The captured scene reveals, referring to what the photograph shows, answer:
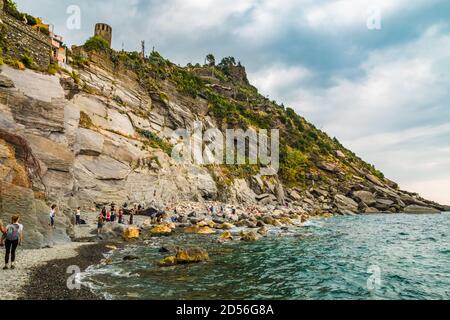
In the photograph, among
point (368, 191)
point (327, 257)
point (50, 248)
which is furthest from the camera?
point (368, 191)

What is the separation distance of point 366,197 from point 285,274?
87.4 meters

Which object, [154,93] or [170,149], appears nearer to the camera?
[170,149]

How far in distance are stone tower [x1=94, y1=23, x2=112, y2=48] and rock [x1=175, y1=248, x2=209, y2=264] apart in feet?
259

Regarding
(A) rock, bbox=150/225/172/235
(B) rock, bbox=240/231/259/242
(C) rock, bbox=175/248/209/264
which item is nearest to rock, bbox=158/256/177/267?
(C) rock, bbox=175/248/209/264

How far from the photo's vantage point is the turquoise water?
46.0ft

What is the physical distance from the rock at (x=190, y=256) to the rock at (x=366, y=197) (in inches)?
3357

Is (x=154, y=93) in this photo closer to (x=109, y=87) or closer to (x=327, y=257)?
(x=109, y=87)

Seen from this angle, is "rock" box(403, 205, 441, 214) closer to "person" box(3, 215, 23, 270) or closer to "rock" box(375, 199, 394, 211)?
"rock" box(375, 199, 394, 211)

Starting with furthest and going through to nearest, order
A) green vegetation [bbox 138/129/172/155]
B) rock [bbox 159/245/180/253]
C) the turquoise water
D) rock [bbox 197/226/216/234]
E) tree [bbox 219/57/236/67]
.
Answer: tree [bbox 219/57/236/67] → green vegetation [bbox 138/129/172/155] → rock [bbox 197/226/216/234] → rock [bbox 159/245/180/253] → the turquoise water

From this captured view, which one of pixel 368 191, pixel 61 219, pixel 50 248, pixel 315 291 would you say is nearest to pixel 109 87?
pixel 61 219

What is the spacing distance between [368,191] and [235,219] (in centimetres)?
6819

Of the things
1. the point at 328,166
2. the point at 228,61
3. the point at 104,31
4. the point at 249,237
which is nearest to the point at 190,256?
the point at 249,237

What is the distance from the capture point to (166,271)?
1727 cm

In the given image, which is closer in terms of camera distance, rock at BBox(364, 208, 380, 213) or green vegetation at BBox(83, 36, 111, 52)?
green vegetation at BBox(83, 36, 111, 52)
